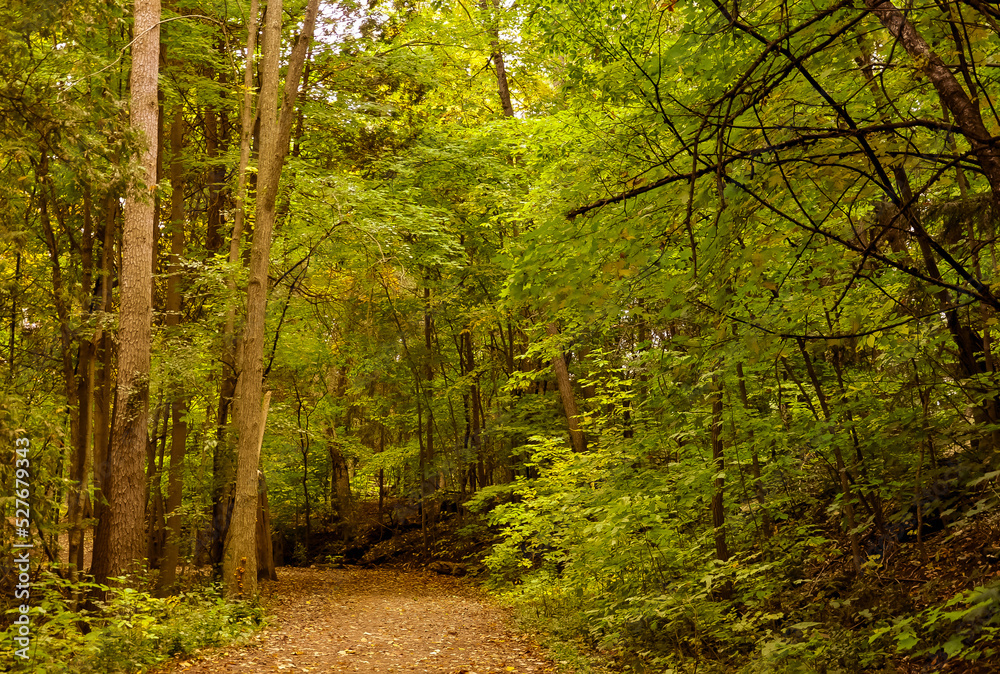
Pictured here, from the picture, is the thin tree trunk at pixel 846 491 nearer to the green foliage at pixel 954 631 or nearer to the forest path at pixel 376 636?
the green foliage at pixel 954 631

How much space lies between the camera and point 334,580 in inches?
648

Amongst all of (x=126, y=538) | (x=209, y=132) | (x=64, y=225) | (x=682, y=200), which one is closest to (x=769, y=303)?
(x=682, y=200)

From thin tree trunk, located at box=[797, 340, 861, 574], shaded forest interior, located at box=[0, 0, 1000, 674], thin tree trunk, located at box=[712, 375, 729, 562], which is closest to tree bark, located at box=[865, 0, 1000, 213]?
shaded forest interior, located at box=[0, 0, 1000, 674]

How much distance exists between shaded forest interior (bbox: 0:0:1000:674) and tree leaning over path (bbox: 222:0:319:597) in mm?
52

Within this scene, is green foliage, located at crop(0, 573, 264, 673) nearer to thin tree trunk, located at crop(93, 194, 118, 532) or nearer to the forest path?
the forest path

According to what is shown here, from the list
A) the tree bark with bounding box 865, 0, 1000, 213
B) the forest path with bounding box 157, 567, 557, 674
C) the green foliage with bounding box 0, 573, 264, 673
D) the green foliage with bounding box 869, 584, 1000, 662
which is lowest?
the forest path with bounding box 157, 567, 557, 674

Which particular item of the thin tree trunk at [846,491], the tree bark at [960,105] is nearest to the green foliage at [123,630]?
the thin tree trunk at [846,491]

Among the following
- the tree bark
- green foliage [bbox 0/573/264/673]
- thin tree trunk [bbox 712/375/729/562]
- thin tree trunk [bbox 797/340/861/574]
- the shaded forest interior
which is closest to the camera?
the tree bark

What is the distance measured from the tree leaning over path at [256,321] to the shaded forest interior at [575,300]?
5cm

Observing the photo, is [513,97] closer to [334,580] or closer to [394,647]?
[334,580]

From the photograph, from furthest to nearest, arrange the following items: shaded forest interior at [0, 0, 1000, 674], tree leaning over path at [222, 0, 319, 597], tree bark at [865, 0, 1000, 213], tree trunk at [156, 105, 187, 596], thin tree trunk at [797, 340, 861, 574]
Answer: tree trunk at [156, 105, 187, 596]
tree leaning over path at [222, 0, 319, 597]
thin tree trunk at [797, 340, 861, 574]
shaded forest interior at [0, 0, 1000, 674]
tree bark at [865, 0, 1000, 213]

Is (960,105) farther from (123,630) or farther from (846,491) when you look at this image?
(123,630)

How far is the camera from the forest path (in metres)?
7.29

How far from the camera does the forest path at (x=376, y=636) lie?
23.9 ft
